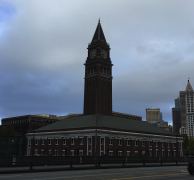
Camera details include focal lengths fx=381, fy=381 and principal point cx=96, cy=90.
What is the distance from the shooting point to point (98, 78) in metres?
117

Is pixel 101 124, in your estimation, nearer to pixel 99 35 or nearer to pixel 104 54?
pixel 104 54

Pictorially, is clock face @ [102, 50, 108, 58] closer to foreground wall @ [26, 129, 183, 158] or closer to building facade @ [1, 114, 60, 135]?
foreground wall @ [26, 129, 183, 158]

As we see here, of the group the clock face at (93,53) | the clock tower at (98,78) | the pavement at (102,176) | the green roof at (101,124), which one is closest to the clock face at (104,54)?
the clock tower at (98,78)

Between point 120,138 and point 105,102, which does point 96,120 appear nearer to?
point 120,138

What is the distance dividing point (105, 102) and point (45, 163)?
3103 inches

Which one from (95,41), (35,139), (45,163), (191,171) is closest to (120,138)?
(35,139)

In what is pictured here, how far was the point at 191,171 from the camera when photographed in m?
25.9

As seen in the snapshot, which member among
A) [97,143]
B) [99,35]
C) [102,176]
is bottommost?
[102,176]

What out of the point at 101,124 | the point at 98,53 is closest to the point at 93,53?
the point at 98,53

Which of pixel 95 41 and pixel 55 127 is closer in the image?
pixel 55 127

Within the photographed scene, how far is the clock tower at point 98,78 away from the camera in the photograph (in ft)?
378

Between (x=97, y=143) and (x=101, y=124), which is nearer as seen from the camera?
(x=97, y=143)

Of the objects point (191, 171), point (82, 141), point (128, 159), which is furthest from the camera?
point (82, 141)

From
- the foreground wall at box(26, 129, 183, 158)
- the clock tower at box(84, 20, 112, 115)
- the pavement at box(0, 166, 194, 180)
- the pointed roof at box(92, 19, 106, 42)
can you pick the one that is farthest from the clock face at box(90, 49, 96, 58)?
the pavement at box(0, 166, 194, 180)
